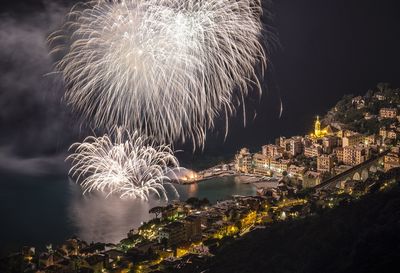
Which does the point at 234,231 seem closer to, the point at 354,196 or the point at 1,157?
the point at 354,196

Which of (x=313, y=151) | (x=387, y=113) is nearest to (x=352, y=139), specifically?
(x=313, y=151)

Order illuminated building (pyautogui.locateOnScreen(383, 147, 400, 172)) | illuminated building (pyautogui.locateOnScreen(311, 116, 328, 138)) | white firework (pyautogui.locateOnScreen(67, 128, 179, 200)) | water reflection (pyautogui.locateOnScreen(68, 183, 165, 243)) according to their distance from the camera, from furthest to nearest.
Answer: illuminated building (pyautogui.locateOnScreen(311, 116, 328, 138))
illuminated building (pyautogui.locateOnScreen(383, 147, 400, 172))
white firework (pyautogui.locateOnScreen(67, 128, 179, 200))
water reflection (pyautogui.locateOnScreen(68, 183, 165, 243))

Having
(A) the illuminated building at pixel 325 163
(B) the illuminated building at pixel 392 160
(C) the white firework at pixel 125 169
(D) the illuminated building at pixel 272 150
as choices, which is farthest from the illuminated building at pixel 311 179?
(C) the white firework at pixel 125 169

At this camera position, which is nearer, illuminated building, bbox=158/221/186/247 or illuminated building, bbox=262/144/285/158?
illuminated building, bbox=158/221/186/247

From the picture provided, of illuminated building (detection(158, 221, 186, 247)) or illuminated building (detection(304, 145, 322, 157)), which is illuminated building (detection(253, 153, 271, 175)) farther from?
illuminated building (detection(158, 221, 186, 247))

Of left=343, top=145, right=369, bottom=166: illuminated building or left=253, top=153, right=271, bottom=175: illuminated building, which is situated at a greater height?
left=343, top=145, right=369, bottom=166: illuminated building

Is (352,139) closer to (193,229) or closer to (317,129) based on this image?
(317,129)

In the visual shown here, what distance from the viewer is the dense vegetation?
5754 millimetres

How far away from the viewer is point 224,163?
15961 millimetres

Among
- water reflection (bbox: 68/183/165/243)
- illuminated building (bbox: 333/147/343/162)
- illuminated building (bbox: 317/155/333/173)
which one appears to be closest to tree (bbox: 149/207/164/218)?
water reflection (bbox: 68/183/165/243)

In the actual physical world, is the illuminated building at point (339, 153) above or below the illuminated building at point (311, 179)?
above

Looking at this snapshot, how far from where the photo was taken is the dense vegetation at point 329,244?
18.9 feet

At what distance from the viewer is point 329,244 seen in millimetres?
6902

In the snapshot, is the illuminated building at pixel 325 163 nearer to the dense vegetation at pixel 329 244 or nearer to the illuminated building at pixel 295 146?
the illuminated building at pixel 295 146
